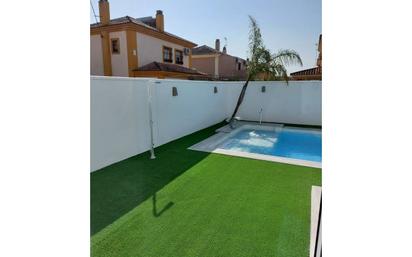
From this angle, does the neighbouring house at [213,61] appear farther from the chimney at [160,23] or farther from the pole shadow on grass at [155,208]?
Result: the pole shadow on grass at [155,208]

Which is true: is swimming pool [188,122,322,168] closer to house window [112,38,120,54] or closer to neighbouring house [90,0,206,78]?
neighbouring house [90,0,206,78]

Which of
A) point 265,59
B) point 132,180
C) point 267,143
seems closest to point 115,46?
point 265,59

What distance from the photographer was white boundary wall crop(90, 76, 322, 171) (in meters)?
6.25

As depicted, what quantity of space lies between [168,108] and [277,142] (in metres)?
4.93

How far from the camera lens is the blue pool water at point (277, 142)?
30.0 feet

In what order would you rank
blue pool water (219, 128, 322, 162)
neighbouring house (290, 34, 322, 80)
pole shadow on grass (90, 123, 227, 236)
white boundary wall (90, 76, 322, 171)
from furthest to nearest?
1. blue pool water (219, 128, 322, 162)
2. white boundary wall (90, 76, 322, 171)
3. pole shadow on grass (90, 123, 227, 236)
4. neighbouring house (290, 34, 322, 80)

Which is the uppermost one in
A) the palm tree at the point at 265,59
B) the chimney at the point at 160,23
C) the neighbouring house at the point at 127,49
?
the chimney at the point at 160,23

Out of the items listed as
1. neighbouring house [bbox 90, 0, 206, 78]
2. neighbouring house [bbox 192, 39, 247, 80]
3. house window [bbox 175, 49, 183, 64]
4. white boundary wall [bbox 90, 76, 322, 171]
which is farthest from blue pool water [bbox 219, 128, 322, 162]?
neighbouring house [bbox 192, 39, 247, 80]

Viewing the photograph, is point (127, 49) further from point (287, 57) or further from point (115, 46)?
point (287, 57)

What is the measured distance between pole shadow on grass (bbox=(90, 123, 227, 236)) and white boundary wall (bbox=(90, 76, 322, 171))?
0.52 meters

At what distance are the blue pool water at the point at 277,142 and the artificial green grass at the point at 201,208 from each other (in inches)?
101

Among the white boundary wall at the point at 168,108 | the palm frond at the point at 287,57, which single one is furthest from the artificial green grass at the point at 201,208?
the palm frond at the point at 287,57
